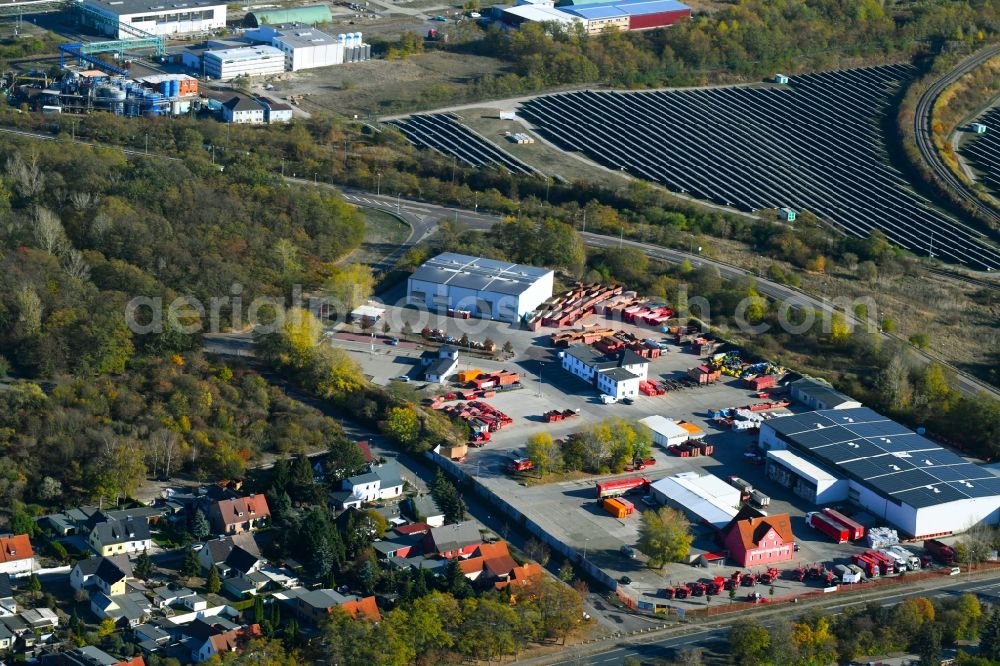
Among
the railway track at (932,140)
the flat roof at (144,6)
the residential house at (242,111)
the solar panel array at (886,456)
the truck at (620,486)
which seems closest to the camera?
the solar panel array at (886,456)

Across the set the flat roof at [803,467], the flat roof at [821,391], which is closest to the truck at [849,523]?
the flat roof at [803,467]

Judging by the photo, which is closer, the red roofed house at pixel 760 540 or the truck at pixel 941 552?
the red roofed house at pixel 760 540

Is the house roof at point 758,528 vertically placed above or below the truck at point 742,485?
above

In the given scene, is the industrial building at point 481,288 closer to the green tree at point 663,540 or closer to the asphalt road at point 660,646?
the green tree at point 663,540

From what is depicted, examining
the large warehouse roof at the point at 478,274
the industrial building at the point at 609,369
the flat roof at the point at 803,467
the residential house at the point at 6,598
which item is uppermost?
the large warehouse roof at the point at 478,274

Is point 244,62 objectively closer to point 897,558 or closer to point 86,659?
point 897,558

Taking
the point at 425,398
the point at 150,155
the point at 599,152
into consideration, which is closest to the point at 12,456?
the point at 425,398

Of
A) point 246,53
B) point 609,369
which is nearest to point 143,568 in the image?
point 609,369
